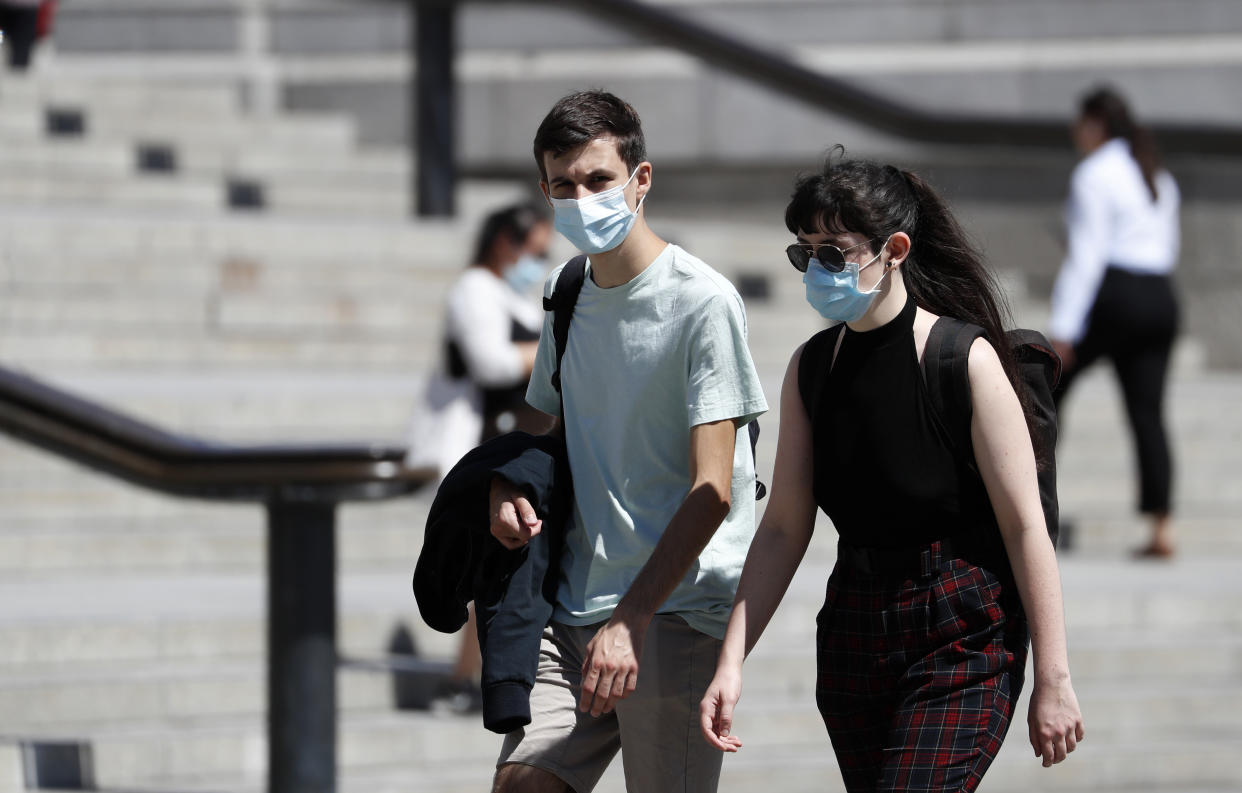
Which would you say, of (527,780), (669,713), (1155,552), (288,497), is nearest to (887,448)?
(669,713)

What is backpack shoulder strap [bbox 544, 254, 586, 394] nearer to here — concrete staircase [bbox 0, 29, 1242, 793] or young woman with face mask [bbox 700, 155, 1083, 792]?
young woman with face mask [bbox 700, 155, 1083, 792]

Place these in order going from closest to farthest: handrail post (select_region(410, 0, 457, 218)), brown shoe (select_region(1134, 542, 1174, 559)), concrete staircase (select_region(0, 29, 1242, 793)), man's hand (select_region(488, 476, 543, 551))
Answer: man's hand (select_region(488, 476, 543, 551)) → concrete staircase (select_region(0, 29, 1242, 793)) → brown shoe (select_region(1134, 542, 1174, 559)) → handrail post (select_region(410, 0, 457, 218))

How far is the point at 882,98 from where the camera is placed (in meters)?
9.66

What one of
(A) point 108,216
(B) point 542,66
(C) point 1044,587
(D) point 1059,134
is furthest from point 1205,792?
(B) point 542,66

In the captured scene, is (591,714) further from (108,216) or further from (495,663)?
(108,216)

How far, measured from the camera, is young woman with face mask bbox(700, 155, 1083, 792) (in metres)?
3.09

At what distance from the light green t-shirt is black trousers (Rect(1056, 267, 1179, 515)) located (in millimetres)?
4534

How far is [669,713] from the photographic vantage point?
10.9 ft

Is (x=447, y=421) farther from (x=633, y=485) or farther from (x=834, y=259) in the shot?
(x=834, y=259)

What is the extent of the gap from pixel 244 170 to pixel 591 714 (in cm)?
844

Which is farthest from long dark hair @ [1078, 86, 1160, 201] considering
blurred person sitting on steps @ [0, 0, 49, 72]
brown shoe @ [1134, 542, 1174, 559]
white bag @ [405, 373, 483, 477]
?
blurred person sitting on steps @ [0, 0, 49, 72]

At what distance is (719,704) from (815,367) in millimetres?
626

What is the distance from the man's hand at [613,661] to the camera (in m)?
3.09

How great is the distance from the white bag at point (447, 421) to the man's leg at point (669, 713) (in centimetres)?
252
